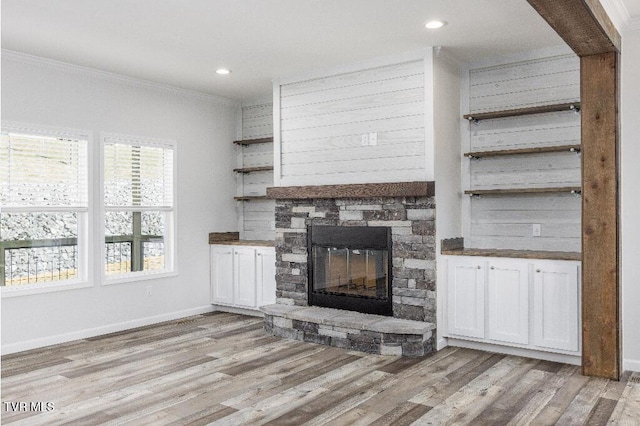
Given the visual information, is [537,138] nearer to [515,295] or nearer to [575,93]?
[575,93]

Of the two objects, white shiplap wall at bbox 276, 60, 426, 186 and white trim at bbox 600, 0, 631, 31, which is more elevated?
white trim at bbox 600, 0, 631, 31

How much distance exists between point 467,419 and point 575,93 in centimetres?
305

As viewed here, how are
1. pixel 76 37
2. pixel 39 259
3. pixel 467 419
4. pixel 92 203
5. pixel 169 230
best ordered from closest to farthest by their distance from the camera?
pixel 467 419 → pixel 76 37 → pixel 39 259 → pixel 92 203 → pixel 169 230

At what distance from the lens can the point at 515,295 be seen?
454 centimetres

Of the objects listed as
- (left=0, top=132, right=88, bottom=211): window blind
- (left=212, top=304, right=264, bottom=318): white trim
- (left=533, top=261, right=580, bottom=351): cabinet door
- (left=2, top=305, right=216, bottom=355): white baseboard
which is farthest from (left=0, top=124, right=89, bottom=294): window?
(left=533, top=261, right=580, bottom=351): cabinet door

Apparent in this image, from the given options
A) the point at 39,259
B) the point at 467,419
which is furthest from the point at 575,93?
the point at 39,259

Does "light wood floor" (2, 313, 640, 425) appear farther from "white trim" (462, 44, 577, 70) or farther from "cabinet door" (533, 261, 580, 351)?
"white trim" (462, 44, 577, 70)

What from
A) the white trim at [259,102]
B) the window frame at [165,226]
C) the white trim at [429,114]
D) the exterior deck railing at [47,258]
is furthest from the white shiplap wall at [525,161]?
the exterior deck railing at [47,258]

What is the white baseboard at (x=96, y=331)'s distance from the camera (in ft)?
16.0

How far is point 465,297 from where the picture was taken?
4789 mm

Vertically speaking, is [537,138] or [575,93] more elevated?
[575,93]

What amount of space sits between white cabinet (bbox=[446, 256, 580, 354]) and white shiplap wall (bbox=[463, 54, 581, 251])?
544mm

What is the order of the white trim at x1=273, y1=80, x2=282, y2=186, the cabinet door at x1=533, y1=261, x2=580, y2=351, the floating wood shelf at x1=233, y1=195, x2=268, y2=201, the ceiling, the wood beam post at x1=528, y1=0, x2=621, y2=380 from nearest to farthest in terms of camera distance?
the ceiling, the wood beam post at x1=528, y1=0, x2=621, y2=380, the cabinet door at x1=533, y1=261, x2=580, y2=351, the white trim at x1=273, y1=80, x2=282, y2=186, the floating wood shelf at x1=233, y1=195, x2=268, y2=201

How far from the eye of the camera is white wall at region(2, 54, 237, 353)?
4930 millimetres
